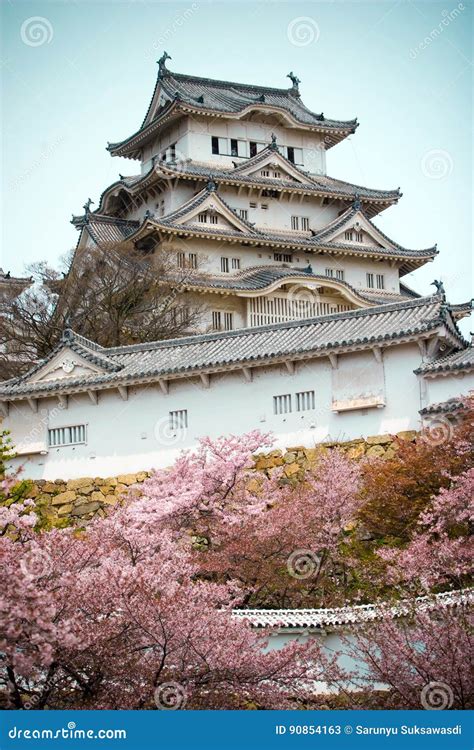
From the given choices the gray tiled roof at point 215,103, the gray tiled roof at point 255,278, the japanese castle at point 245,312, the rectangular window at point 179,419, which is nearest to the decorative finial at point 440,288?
the japanese castle at point 245,312

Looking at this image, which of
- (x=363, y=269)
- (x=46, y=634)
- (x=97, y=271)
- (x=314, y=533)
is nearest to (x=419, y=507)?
(x=314, y=533)

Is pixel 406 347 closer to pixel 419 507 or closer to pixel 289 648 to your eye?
pixel 419 507

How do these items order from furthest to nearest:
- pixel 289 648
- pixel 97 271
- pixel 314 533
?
pixel 97 271, pixel 314 533, pixel 289 648

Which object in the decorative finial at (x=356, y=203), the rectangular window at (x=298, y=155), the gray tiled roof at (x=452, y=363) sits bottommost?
the gray tiled roof at (x=452, y=363)

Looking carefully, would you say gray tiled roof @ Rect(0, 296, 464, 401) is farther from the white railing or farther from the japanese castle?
the white railing

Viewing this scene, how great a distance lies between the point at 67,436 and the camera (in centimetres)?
2983

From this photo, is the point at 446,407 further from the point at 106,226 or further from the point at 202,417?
the point at 106,226

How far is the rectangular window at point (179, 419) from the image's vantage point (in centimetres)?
2871

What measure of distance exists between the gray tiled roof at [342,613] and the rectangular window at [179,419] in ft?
30.6

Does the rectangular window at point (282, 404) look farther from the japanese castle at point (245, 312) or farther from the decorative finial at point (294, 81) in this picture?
the decorative finial at point (294, 81)

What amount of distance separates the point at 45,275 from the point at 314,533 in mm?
A: 20059

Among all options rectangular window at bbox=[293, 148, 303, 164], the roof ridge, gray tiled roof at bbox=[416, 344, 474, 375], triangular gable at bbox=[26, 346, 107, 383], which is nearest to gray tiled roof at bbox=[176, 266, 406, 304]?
rectangular window at bbox=[293, 148, 303, 164]

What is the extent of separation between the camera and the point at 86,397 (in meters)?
29.8

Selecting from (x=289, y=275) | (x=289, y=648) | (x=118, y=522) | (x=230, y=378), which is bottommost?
(x=289, y=648)
